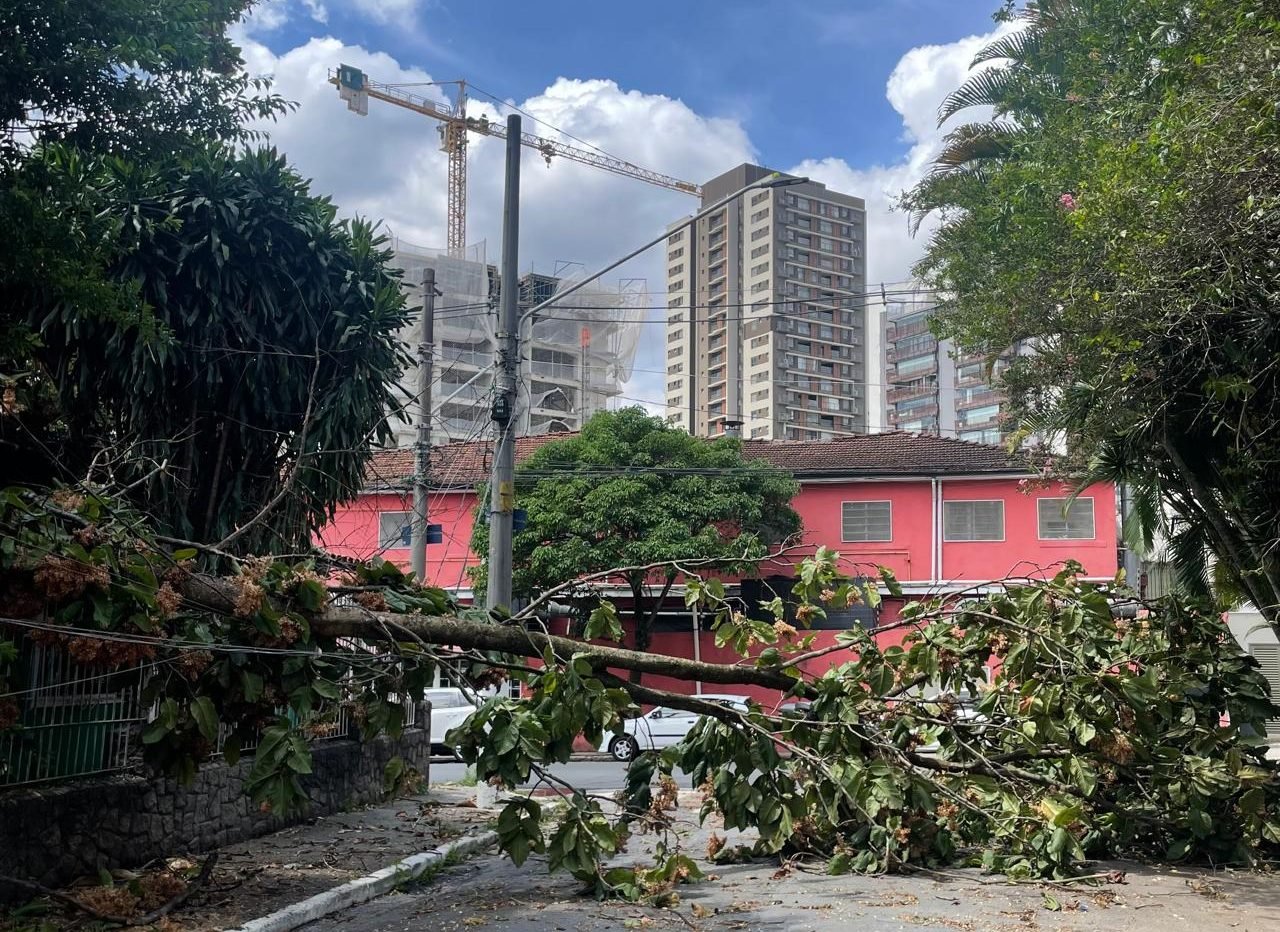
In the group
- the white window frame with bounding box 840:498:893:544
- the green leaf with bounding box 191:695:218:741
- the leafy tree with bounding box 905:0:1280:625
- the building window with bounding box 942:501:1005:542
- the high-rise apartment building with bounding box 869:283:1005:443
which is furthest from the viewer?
the high-rise apartment building with bounding box 869:283:1005:443

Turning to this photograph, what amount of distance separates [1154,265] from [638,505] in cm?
2113

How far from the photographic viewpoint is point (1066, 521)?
31672mm


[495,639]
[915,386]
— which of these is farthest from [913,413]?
[495,639]

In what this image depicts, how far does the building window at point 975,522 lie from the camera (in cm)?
3212

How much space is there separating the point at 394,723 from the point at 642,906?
2534 millimetres

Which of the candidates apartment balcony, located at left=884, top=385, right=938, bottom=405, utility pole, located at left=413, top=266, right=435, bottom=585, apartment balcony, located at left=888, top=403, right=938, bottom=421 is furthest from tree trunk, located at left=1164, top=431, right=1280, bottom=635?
apartment balcony, located at left=888, top=403, right=938, bottom=421

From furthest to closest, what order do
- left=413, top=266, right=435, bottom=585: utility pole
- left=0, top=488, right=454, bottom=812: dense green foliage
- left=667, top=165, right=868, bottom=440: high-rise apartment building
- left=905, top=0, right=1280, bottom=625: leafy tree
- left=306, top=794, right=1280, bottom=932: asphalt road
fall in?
left=667, top=165, right=868, bottom=440: high-rise apartment building, left=413, top=266, right=435, bottom=585: utility pole, left=905, top=0, right=1280, bottom=625: leafy tree, left=306, top=794, right=1280, bottom=932: asphalt road, left=0, top=488, right=454, bottom=812: dense green foliage

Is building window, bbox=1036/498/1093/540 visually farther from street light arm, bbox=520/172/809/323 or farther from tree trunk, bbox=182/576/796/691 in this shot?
tree trunk, bbox=182/576/796/691

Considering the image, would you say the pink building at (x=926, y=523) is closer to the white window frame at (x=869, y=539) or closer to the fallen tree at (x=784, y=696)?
the white window frame at (x=869, y=539)

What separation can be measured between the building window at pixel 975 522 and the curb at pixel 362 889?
2315cm

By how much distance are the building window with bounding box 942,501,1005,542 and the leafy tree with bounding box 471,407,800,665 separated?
15.0 feet

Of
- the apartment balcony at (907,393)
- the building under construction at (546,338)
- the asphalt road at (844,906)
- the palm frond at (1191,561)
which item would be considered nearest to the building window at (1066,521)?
the building under construction at (546,338)

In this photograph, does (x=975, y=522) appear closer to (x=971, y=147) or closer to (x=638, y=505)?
(x=638, y=505)

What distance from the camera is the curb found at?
306 inches
